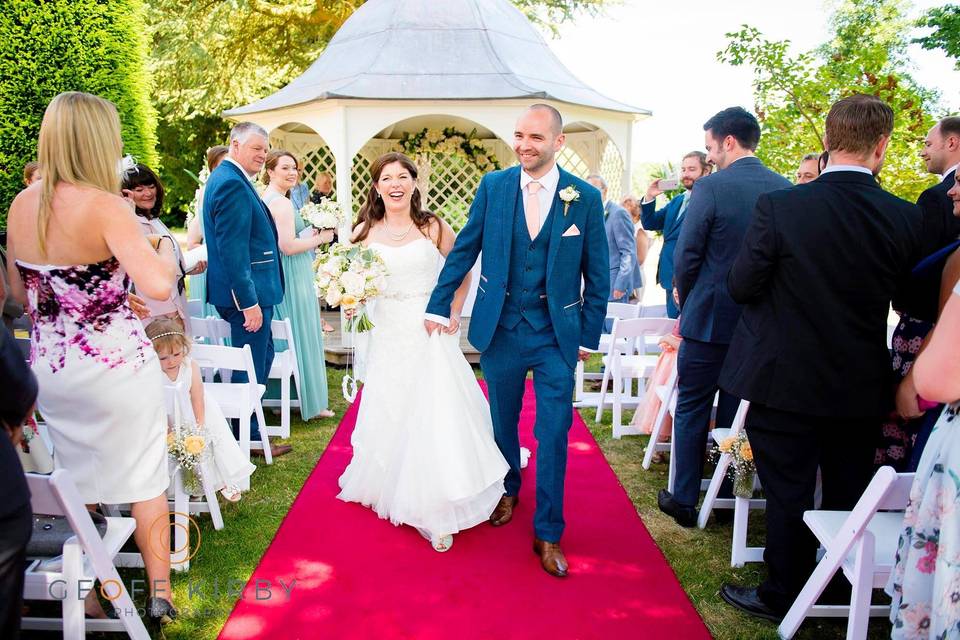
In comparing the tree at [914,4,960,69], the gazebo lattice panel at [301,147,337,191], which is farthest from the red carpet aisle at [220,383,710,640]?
the tree at [914,4,960,69]

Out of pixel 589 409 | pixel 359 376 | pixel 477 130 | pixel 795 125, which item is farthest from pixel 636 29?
pixel 359 376

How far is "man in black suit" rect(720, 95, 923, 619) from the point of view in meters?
2.68

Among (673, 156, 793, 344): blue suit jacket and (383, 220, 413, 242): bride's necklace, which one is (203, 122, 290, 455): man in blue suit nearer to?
(383, 220, 413, 242): bride's necklace

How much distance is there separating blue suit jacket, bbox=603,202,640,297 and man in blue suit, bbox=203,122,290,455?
4137 mm

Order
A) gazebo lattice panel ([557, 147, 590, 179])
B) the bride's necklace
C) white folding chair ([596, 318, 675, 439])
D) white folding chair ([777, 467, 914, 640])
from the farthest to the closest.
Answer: gazebo lattice panel ([557, 147, 590, 179]) → white folding chair ([596, 318, 675, 439]) → the bride's necklace → white folding chair ([777, 467, 914, 640])

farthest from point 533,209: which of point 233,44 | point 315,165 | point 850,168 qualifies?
point 233,44

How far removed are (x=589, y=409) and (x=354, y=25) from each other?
751cm

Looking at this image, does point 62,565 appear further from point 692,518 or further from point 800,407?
point 692,518

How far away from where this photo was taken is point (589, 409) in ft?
21.5

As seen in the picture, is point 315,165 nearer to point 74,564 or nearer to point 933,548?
point 74,564

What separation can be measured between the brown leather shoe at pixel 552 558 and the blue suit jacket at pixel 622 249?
4.56 metres

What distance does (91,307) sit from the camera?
8.73ft

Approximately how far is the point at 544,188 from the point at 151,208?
2.62 meters

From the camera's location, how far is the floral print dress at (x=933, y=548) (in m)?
2.03
